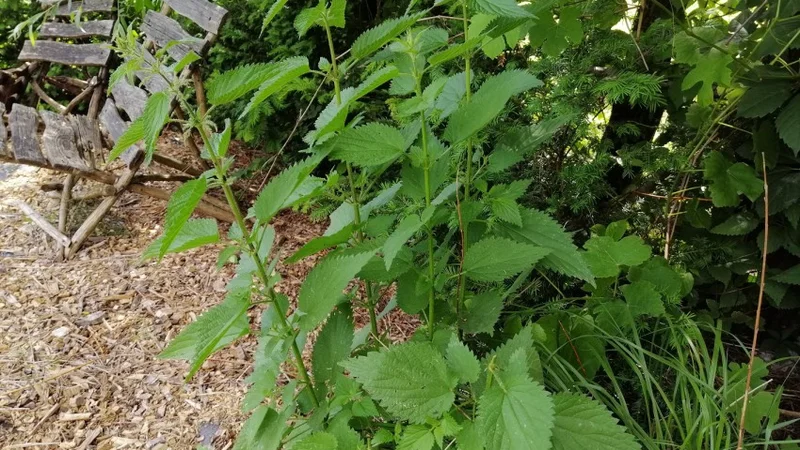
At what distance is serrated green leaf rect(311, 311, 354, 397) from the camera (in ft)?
→ 3.47

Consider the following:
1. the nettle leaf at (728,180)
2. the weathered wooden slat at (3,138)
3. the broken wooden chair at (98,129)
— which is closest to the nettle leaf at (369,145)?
the nettle leaf at (728,180)

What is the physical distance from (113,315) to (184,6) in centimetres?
155

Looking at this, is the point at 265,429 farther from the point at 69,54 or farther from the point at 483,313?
the point at 69,54

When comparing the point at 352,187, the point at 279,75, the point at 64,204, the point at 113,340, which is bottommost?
the point at 113,340

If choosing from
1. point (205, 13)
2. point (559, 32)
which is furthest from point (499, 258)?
point (205, 13)

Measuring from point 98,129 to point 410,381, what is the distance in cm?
263

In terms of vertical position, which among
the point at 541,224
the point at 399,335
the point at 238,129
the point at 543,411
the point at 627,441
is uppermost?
the point at 541,224

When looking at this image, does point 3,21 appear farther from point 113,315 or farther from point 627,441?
point 627,441

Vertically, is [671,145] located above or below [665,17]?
below

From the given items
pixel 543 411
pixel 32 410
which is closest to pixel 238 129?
pixel 32 410

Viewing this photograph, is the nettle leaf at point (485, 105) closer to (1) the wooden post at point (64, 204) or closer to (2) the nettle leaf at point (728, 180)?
(2) the nettle leaf at point (728, 180)

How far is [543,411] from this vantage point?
2.38ft

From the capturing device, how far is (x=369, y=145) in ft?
2.92

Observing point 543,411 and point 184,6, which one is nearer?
point 543,411
